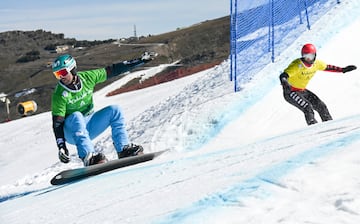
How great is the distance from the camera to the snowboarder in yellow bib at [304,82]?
7.67 m

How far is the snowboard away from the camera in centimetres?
614

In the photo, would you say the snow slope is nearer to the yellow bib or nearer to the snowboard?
the snowboard

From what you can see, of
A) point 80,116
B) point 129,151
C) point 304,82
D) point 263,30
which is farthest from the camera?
point 263,30

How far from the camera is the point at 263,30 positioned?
11711 millimetres

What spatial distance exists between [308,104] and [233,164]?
344 cm

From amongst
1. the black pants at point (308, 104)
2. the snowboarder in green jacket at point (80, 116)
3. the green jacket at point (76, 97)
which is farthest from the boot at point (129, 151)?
the black pants at point (308, 104)

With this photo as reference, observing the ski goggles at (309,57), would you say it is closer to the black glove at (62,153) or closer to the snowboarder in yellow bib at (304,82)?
the snowboarder in yellow bib at (304,82)

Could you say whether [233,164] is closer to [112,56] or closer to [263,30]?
[263,30]

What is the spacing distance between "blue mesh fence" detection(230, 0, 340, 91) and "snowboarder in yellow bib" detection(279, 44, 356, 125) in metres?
2.03

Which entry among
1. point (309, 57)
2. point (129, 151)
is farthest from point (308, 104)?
point (129, 151)

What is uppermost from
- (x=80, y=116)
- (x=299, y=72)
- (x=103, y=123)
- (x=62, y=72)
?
(x=62, y=72)

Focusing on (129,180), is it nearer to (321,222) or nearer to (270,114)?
(321,222)

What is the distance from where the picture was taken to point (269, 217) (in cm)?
286

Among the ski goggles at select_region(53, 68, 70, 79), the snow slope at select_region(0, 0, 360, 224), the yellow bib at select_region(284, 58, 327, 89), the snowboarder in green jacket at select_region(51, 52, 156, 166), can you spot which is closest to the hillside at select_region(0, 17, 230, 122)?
the snow slope at select_region(0, 0, 360, 224)
